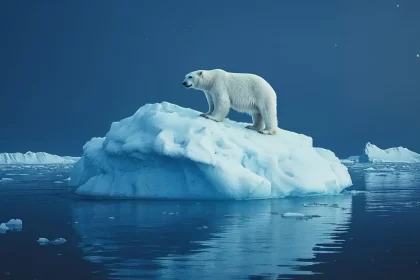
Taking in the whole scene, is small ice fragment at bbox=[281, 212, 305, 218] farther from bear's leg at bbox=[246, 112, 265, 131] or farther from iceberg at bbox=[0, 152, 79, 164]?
iceberg at bbox=[0, 152, 79, 164]

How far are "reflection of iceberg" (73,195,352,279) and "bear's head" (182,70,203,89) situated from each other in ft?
14.0

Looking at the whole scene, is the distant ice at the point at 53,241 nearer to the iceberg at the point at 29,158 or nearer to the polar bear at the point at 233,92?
the polar bear at the point at 233,92

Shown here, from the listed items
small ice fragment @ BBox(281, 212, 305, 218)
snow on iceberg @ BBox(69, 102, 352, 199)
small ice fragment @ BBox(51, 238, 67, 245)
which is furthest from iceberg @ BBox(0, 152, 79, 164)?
small ice fragment @ BBox(51, 238, 67, 245)

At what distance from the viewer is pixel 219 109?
1720 cm

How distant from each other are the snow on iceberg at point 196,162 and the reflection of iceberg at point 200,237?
1.26 metres

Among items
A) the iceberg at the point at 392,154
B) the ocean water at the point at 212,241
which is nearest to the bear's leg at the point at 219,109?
the ocean water at the point at 212,241

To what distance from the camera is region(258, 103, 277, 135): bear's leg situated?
17.5 meters

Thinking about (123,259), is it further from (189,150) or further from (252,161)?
(252,161)

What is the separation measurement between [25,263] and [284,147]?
1113cm

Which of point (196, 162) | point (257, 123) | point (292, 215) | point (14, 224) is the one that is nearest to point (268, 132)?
point (257, 123)

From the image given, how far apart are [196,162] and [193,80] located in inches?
122

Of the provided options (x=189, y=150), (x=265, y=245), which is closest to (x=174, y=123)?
(x=189, y=150)

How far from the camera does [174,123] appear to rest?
16547 millimetres

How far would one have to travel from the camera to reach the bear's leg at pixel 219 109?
1712 cm
